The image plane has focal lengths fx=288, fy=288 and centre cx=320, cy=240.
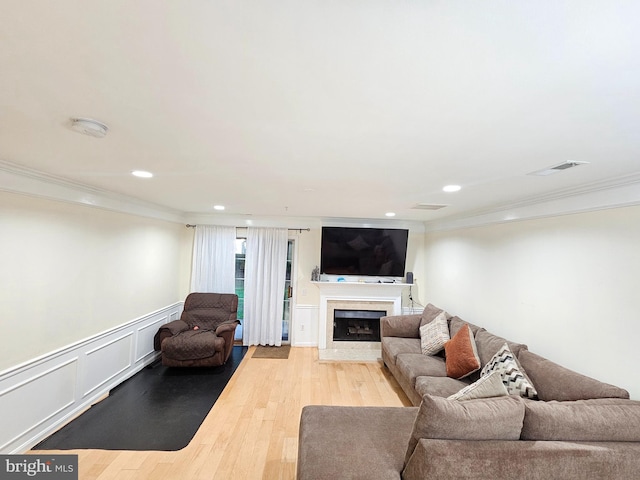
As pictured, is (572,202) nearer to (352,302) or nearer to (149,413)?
(352,302)

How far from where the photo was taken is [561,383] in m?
2.20

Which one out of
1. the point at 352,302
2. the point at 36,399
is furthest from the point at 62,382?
the point at 352,302

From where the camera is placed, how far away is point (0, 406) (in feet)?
7.29

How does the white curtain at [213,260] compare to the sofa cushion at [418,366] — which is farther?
the white curtain at [213,260]

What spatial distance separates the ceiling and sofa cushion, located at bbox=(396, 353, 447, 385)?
7.20 feet

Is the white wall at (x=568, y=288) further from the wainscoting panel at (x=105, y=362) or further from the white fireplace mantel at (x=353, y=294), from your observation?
the wainscoting panel at (x=105, y=362)

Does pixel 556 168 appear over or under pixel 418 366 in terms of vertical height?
over

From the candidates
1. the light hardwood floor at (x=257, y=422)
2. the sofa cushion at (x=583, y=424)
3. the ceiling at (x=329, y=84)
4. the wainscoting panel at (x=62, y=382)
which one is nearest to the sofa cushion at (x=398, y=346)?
the light hardwood floor at (x=257, y=422)

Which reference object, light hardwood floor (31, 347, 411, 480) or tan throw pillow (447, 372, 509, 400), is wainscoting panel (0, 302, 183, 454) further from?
tan throw pillow (447, 372, 509, 400)

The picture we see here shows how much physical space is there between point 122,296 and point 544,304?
479 cm

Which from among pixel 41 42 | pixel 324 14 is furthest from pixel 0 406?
pixel 324 14

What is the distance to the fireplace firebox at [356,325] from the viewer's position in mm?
5191

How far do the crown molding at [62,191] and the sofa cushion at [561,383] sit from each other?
4528 millimetres

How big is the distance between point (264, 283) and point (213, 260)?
1.01 m
